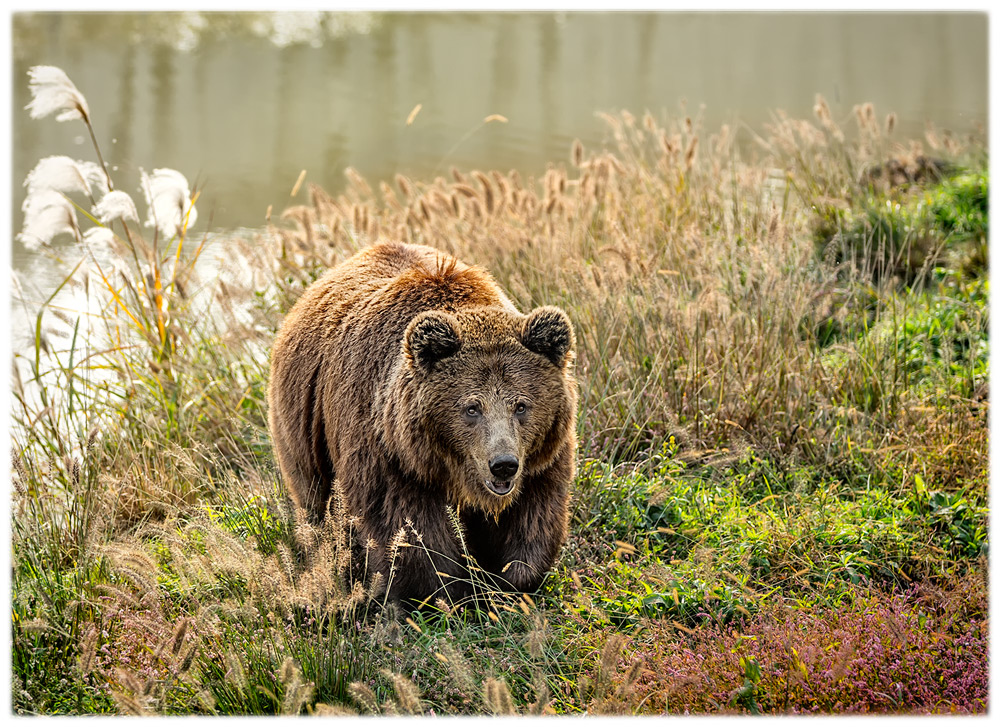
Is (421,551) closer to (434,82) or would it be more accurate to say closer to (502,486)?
(502,486)

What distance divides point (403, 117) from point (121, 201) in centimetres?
736

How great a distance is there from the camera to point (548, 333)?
14.0ft

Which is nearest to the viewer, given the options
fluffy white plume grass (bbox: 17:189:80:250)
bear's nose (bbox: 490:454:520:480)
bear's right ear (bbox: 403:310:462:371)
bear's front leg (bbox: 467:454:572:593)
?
bear's nose (bbox: 490:454:520:480)

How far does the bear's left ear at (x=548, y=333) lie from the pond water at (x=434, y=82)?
7.80 m

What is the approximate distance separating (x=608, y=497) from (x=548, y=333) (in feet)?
4.84

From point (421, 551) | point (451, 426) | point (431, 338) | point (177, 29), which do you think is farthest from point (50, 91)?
point (177, 29)

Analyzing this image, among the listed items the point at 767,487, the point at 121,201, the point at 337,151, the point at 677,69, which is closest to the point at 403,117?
the point at 337,151

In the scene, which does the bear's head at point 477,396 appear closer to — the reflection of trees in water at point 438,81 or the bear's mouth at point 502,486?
the bear's mouth at point 502,486

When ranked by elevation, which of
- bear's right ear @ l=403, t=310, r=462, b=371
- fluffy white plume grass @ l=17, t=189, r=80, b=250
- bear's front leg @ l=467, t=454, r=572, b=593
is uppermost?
fluffy white plume grass @ l=17, t=189, r=80, b=250

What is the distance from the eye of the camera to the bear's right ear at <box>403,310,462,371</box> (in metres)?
4.16

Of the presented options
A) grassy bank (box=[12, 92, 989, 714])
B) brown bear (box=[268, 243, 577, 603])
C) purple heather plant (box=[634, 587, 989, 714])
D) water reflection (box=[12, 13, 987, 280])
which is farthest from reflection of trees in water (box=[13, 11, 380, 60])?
purple heather plant (box=[634, 587, 989, 714])

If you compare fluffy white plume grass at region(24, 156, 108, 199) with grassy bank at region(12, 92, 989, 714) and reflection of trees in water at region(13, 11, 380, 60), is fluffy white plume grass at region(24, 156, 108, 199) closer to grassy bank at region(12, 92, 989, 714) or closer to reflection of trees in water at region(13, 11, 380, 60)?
grassy bank at region(12, 92, 989, 714)

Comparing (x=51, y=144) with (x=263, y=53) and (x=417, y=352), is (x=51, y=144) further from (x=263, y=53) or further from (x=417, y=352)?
(x=417, y=352)

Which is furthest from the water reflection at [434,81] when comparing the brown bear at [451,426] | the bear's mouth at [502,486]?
the bear's mouth at [502,486]
